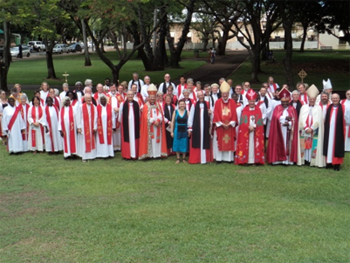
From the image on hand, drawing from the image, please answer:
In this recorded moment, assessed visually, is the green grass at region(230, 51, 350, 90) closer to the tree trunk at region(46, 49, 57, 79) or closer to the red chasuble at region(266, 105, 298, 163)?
the tree trunk at region(46, 49, 57, 79)

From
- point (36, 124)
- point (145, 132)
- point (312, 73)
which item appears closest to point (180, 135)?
point (145, 132)

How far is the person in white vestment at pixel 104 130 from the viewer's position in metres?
11.8

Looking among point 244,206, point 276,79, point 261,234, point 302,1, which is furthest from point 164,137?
point 276,79

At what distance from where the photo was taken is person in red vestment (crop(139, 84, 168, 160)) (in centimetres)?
1155

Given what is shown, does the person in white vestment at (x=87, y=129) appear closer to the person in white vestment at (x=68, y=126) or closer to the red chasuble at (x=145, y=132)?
the person in white vestment at (x=68, y=126)

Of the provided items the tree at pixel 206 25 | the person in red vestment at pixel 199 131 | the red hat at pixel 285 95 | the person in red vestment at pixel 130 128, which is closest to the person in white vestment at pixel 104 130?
the person in red vestment at pixel 130 128

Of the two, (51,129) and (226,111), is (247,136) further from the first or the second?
(51,129)

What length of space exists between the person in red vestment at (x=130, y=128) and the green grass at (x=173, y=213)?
32.4 inches

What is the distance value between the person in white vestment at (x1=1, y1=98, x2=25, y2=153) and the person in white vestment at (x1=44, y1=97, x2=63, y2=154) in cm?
81

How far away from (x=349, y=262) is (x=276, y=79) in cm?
2514

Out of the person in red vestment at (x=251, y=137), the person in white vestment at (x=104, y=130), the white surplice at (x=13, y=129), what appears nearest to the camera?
the person in red vestment at (x=251, y=137)

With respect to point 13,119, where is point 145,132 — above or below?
below

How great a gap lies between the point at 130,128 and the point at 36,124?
2830mm

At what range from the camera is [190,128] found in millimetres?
11242
